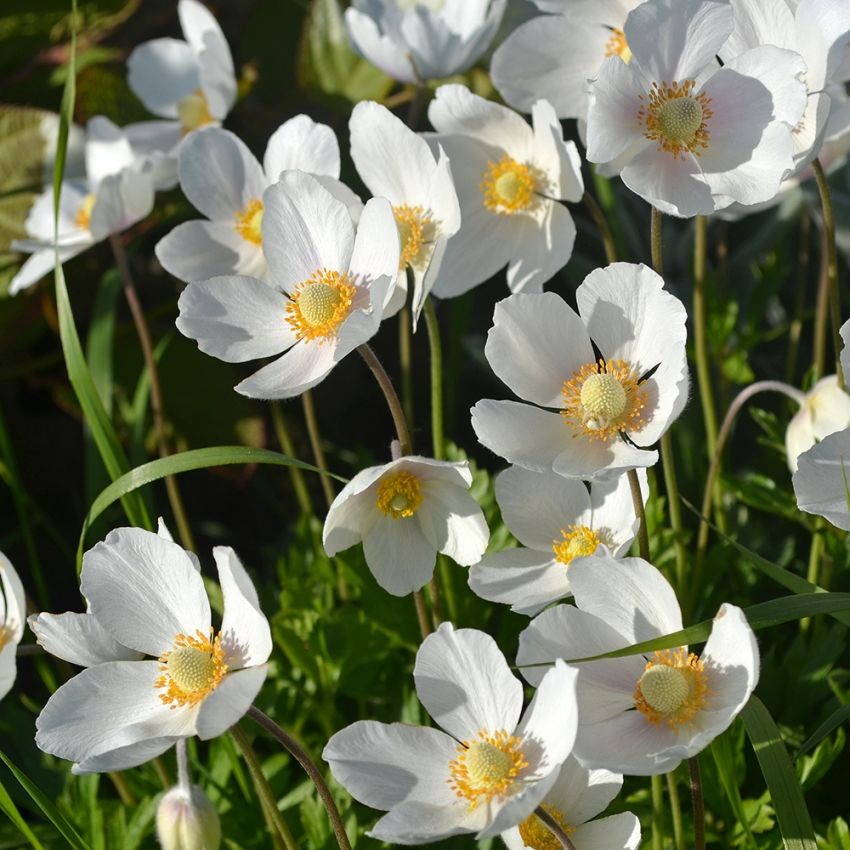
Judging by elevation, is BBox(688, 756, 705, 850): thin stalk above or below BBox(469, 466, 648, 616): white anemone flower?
below

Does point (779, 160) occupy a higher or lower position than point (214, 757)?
higher

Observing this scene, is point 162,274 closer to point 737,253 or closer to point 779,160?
point 737,253

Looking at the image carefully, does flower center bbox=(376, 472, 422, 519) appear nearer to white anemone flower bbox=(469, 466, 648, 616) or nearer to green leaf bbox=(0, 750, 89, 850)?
white anemone flower bbox=(469, 466, 648, 616)

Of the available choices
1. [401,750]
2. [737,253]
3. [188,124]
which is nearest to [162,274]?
[188,124]

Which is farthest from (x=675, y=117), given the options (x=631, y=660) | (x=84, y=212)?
(x=84, y=212)

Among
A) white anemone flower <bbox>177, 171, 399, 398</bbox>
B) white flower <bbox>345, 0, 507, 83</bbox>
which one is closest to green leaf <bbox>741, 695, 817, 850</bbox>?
white anemone flower <bbox>177, 171, 399, 398</bbox>

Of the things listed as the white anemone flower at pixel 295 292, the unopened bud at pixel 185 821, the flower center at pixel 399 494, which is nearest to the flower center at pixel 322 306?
the white anemone flower at pixel 295 292

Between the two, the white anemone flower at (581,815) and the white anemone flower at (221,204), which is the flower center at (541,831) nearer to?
the white anemone flower at (581,815)
